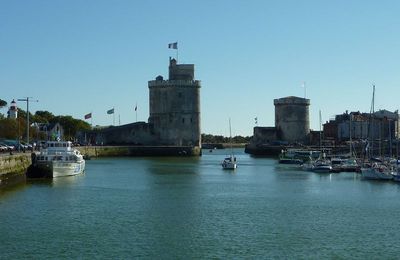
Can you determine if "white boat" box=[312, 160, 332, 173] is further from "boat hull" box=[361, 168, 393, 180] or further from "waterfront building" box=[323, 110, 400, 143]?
"waterfront building" box=[323, 110, 400, 143]

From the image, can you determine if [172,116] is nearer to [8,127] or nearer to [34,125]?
[34,125]

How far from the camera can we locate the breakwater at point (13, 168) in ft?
130

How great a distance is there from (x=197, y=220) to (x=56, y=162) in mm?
22716

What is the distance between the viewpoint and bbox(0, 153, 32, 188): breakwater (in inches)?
1565

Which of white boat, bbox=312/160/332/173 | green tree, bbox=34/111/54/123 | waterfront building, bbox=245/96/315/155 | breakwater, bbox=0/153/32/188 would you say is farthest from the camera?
green tree, bbox=34/111/54/123

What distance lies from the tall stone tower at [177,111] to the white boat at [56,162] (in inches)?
1703

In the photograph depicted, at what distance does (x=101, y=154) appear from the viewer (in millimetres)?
90812

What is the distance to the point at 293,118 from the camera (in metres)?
109

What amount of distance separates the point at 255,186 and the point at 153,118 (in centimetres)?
5469

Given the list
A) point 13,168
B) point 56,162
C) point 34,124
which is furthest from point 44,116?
point 13,168

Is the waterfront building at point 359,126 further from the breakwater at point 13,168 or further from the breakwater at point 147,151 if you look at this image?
the breakwater at point 13,168

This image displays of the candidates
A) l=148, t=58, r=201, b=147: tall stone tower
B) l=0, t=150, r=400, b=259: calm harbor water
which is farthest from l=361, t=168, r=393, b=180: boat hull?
l=148, t=58, r=201, b=147: tall stone tower

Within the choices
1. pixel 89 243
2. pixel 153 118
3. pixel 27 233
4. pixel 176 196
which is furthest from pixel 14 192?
pixel 153 118

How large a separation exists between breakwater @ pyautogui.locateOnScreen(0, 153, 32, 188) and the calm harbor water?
93 centimetres
